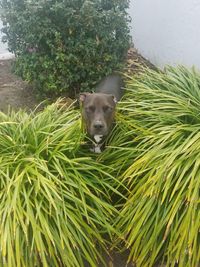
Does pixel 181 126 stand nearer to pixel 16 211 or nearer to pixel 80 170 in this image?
pixel 80 170

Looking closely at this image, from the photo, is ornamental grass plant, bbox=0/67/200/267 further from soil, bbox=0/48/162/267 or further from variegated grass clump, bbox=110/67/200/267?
soil, bbox=0/48/162/267

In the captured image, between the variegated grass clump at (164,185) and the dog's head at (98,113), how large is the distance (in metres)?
0.17

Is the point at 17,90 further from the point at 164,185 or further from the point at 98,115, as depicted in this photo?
the point at 164,185

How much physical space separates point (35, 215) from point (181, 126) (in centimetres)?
140

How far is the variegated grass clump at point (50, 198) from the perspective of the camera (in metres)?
3.32

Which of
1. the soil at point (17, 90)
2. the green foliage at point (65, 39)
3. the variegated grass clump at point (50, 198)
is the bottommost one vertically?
the variegated grass clump at point (50, 198)

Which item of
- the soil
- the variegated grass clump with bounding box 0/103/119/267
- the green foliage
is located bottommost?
the variegated grass clump with bounding box 0/103/119/267

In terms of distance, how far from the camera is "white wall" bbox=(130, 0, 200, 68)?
5.65 m

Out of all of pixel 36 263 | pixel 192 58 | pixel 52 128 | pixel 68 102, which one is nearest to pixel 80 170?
pixel 52 128

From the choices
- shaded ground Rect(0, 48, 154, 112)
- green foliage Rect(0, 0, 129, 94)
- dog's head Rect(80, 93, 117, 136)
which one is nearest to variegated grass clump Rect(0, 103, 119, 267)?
dog's head Rect(80, 93, 117, 136)

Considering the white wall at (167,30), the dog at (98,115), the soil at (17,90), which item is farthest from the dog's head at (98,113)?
the white wall at (167,30)

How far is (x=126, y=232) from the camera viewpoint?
3.68 metres

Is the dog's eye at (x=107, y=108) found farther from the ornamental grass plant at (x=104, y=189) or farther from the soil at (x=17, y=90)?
the soil at (x=17, y=90)

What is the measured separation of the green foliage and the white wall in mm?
717
